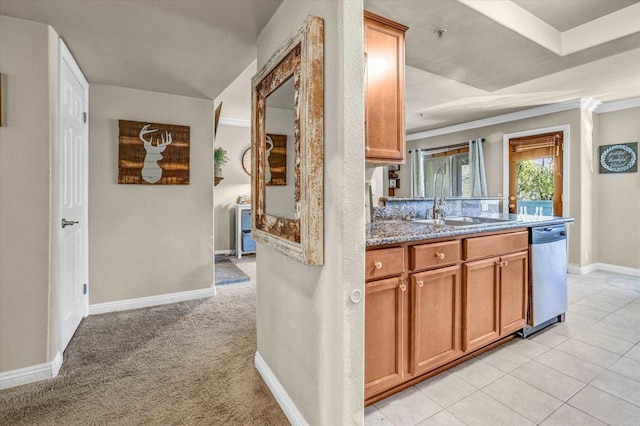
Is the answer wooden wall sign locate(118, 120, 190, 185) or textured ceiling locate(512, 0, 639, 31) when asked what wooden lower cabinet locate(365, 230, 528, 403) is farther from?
wooden wall sign locate(118, 120, 190, 185)

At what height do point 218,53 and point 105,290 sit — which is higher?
point 218,53

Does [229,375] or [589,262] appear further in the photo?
[589,262]

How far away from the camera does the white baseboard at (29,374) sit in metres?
1.94

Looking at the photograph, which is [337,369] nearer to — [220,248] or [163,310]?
[163,310]

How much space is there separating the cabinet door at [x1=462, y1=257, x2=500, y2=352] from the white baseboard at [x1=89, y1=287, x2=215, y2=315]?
2.68m

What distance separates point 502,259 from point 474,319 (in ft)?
1.64

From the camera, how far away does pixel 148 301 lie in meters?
3.28

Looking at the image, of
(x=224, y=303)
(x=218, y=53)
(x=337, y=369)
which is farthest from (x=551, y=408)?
(x=218, y=53)

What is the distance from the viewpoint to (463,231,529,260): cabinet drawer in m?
2.07

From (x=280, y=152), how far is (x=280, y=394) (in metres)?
1.34

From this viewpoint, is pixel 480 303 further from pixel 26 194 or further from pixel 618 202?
pixel 618 202

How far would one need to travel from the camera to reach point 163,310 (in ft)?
10.4

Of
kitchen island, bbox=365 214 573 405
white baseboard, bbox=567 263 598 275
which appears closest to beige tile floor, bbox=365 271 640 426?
kitchen island, bbox=365 214 573 405

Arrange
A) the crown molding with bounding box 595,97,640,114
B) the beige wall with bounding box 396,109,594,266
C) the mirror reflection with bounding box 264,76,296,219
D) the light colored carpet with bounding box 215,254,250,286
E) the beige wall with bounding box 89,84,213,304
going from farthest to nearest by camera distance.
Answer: the beige wall with bounding box 396,109,594,266 < the crown molding with bounding box 595,97,640,114 < the light colored carpet with bounding box 215,254,250,286 < the beige wall with bounding box 89,84,213,304 < the mirror reflection with bounding box 264,76,296,219
